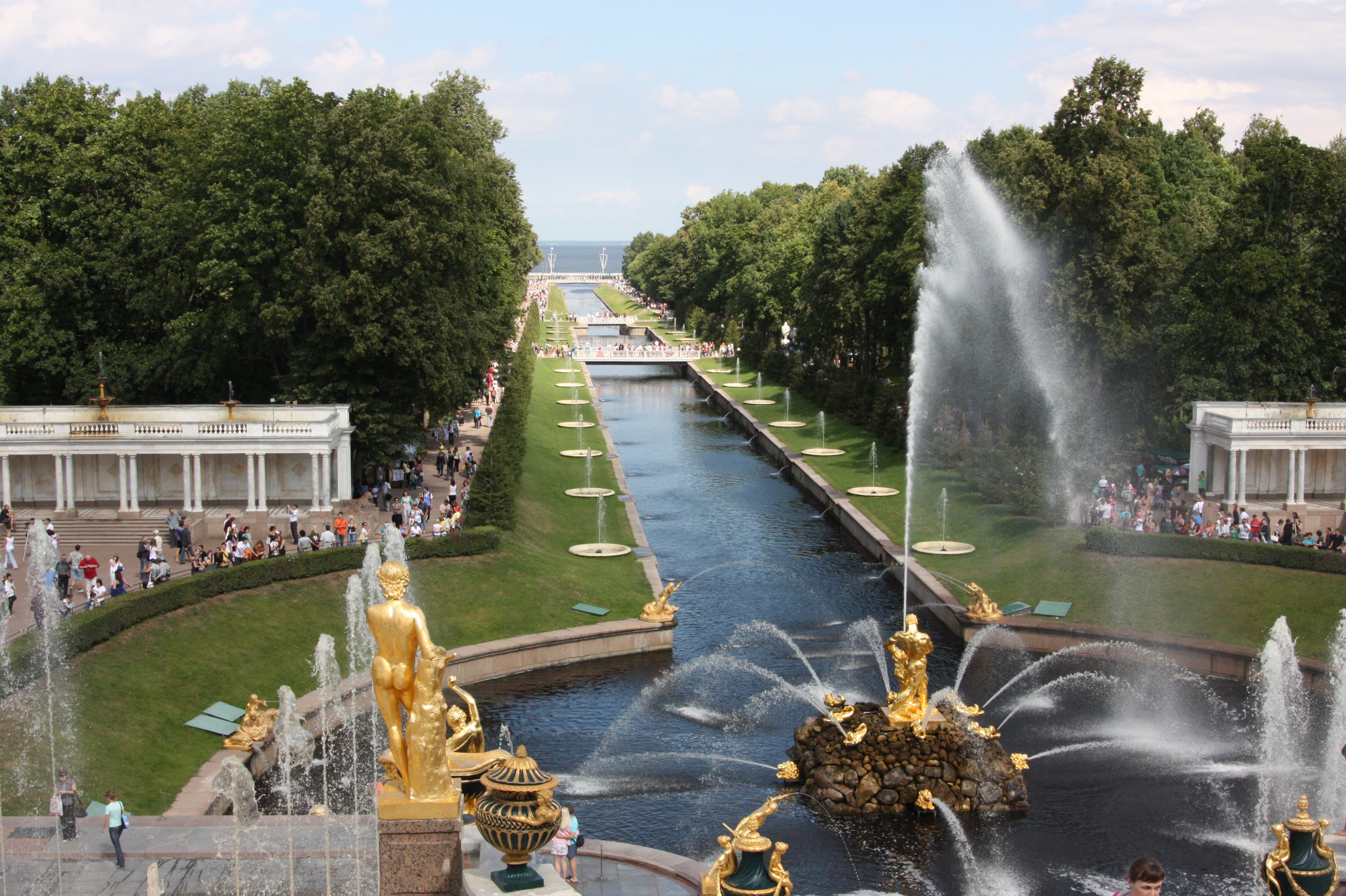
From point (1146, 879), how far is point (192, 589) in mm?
33397

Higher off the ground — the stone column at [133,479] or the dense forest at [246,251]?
the dense forest at [246,251]

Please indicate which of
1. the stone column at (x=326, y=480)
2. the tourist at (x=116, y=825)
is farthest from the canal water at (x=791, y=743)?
the stone column at (x=326, y=480)

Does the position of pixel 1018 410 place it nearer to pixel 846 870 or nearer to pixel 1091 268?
pixel 1091 268

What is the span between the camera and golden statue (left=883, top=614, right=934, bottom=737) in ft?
103

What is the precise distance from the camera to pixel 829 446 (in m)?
79.7

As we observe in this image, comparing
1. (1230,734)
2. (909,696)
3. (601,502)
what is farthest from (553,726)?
(601,502)

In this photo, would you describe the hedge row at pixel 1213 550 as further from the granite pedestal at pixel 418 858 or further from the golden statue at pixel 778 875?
the granite pedestal at pixel 418 858

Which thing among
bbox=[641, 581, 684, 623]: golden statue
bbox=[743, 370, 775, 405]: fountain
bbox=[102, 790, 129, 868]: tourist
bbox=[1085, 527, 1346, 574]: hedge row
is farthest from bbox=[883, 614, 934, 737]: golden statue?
bbox=[743, 370, 775, 405]: fountain

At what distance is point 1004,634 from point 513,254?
54.2 m

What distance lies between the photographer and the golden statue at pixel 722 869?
57.8 feet

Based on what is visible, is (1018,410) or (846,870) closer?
(846,870)

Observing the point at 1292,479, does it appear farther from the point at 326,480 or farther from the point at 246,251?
the point at 246,251

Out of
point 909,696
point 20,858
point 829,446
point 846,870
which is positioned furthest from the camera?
point 829,446

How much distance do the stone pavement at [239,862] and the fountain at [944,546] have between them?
2962cm
